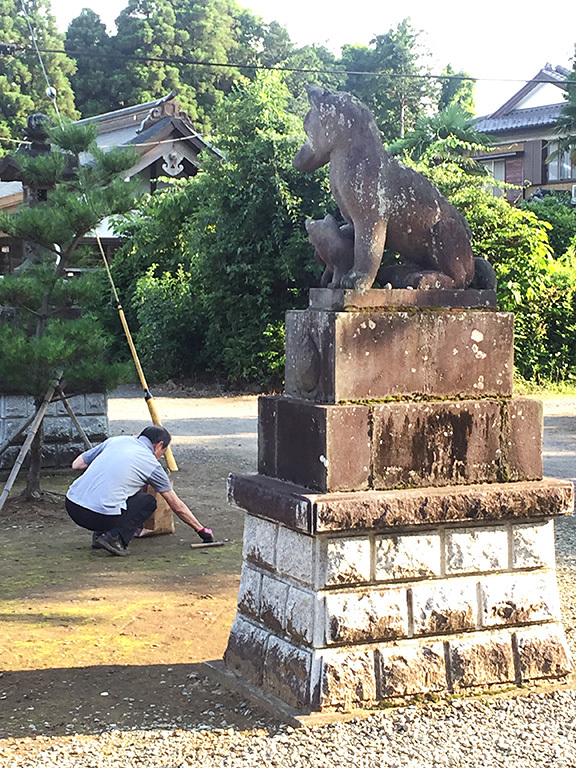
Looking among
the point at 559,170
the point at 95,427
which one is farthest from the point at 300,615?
the point at 559,170

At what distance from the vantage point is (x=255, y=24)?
49.1 meters

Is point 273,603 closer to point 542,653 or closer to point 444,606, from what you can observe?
point 444,606

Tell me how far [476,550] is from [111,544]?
147 inches

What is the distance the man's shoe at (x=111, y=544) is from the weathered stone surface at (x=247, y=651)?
275 centimetres

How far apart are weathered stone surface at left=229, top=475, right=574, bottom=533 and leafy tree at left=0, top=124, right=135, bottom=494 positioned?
4.50 metres

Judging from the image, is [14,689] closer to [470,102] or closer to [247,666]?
[247,666]

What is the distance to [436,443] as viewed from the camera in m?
4.43

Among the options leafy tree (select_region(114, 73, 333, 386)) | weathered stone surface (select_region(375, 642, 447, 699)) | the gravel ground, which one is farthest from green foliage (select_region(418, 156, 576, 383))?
the gravel ground


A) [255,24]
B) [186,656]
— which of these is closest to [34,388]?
[186,656]

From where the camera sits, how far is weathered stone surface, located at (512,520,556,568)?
4.46 metres

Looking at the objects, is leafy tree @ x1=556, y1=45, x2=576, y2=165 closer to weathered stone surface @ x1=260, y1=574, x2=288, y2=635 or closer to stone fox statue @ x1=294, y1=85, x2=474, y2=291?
stone fox statue @ x1=294, y1=85, x2=474, y2=291

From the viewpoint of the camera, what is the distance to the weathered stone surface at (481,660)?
14.2ft

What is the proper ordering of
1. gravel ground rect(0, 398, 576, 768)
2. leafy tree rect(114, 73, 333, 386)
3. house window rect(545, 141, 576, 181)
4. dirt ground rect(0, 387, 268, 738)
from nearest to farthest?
gravel ground rect(0, 398, 576, 768)
dirt ground rect(0, 387, 268, 738)
leafy tree rect(114, 73, 333, 386)
house window rect(545, 141, 576, 181)

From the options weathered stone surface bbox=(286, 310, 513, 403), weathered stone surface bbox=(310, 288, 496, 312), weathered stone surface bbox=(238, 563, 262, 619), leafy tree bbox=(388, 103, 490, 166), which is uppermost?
leafy tree bbox=(388, 103, 490, 166)
